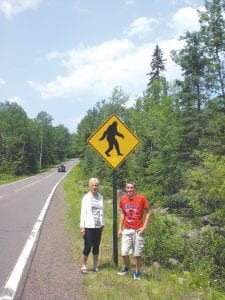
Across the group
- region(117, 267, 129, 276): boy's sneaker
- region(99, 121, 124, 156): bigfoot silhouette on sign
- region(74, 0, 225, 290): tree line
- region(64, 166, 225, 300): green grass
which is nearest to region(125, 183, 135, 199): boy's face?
region(99, 121, 124, 156): bigfoot silhouette on sign

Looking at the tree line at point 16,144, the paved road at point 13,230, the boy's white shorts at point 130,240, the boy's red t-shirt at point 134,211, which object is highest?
the tree line at point 16,144

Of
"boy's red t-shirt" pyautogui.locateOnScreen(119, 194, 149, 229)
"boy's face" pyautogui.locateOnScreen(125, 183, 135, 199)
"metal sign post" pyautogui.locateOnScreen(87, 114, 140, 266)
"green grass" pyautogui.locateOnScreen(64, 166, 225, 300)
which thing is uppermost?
"metal sign post" pyautogui.locateOnScreen(87, 114, 140, 266)

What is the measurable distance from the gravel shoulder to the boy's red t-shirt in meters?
1.32

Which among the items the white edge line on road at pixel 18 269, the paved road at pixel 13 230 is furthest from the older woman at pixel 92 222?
the paved road at pixel 13 230

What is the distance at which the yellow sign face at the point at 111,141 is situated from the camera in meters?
9.70

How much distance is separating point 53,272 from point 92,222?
1.15m

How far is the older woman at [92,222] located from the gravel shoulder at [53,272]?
432mm

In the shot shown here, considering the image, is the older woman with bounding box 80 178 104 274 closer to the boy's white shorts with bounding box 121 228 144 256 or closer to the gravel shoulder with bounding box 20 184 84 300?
the gravel shoulder with bounding box 20 184 84 300

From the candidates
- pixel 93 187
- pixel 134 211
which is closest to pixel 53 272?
pixel 93 187

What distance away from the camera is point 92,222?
358 inches

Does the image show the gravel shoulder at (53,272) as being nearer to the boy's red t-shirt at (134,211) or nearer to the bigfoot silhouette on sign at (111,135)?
the boy's red t-shirt at (134,211)

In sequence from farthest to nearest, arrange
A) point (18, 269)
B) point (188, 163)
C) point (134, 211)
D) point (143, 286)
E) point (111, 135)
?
point (188, 163)
point (111, 135)
point (18, 269)
point (134, 211)
point (143, 286)

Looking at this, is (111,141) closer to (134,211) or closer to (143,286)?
(134,211)

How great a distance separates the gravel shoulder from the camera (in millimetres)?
7457
